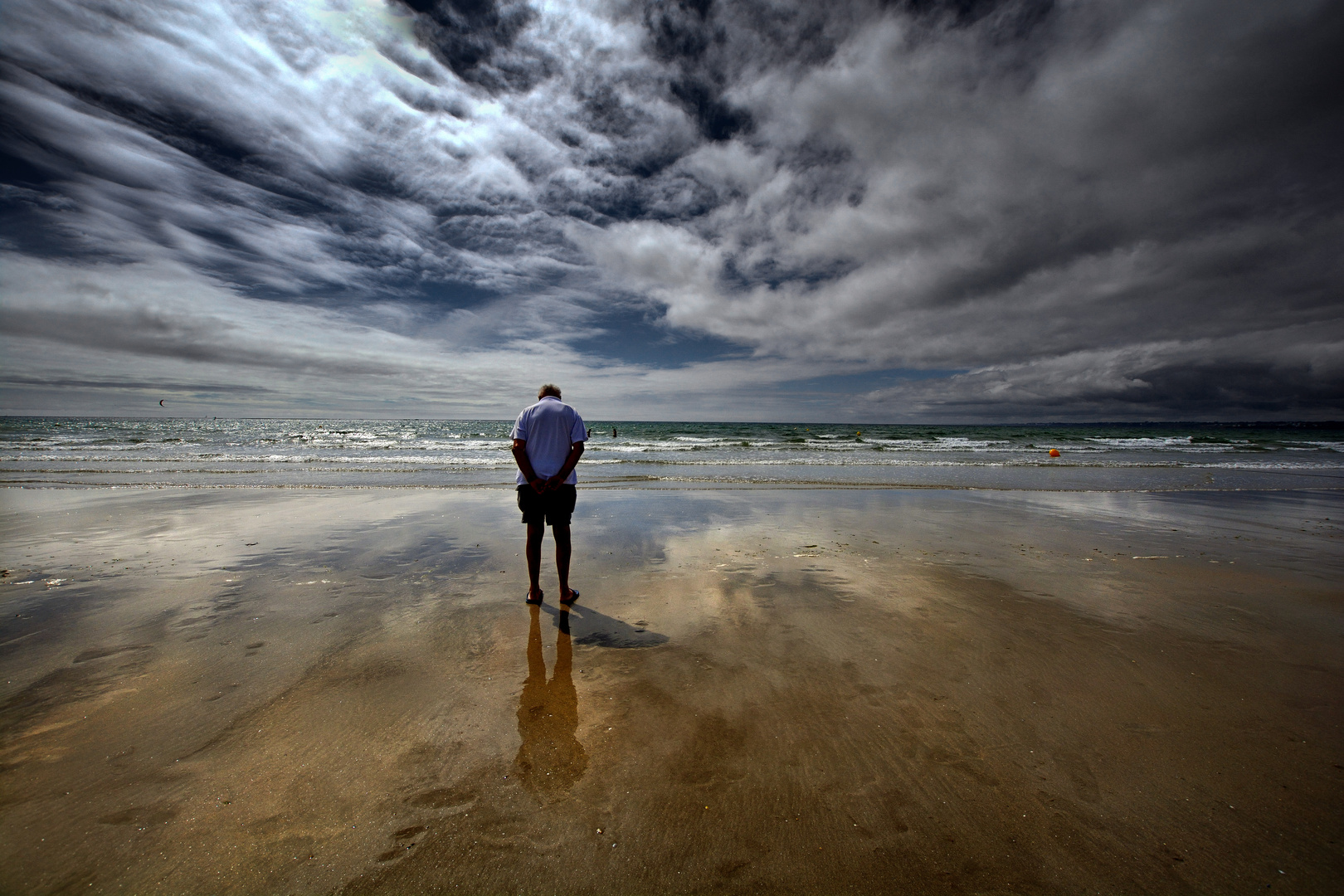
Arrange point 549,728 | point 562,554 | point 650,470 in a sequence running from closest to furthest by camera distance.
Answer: point 549,728 < point 562,554 < point 650,470

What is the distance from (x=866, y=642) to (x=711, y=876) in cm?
256

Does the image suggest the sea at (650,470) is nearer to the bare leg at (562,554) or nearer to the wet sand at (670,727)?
the wet sand at (670,727)

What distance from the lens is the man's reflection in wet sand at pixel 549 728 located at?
2574 mm

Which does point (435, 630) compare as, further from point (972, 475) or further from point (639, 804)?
point (972, 475)

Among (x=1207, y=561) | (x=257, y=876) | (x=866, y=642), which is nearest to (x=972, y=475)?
(x=1207, y=561)

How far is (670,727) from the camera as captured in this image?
3006mm

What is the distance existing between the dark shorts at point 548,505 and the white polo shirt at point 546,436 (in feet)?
0.37

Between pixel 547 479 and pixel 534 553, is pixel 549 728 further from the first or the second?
pixel 547 479

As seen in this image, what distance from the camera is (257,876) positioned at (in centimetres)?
202

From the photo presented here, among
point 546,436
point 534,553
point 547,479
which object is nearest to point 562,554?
point 534,553

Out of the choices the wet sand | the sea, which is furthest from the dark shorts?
the sea

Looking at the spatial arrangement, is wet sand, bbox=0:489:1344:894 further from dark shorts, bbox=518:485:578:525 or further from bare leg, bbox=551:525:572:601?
dark shorts, bbox=518:485:578:525

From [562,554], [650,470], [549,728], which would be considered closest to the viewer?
[549,728]

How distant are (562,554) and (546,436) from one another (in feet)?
3.94
